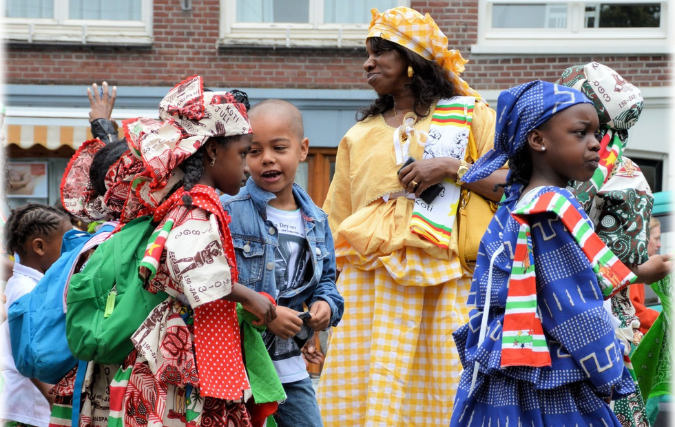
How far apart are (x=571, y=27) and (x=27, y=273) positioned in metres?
9.73

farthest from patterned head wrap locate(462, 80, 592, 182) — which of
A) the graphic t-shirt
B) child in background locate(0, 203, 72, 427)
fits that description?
child in background locate(0, 203, 72, 427)

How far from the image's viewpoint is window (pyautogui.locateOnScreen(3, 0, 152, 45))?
506 inches

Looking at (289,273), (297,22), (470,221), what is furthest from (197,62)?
(289,273)

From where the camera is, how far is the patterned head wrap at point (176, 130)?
3320 millimetres

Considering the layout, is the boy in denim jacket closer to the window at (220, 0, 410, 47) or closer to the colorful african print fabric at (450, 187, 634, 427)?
the colorful african print fabric at (450, 187, 634, 427)

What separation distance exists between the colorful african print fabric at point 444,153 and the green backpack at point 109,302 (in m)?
1.64

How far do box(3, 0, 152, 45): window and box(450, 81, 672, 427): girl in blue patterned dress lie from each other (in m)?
10.2

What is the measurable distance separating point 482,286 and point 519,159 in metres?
0.53

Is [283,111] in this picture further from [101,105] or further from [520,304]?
[101,105]

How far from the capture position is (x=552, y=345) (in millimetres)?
3209

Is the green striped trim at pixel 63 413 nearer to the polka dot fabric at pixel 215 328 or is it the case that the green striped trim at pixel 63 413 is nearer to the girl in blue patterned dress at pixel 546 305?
the polka dot fabric at pixel 215 328

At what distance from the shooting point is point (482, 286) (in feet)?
11.2

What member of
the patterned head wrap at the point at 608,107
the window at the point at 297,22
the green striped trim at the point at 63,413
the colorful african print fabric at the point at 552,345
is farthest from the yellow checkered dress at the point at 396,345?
the window at the point at 297,22

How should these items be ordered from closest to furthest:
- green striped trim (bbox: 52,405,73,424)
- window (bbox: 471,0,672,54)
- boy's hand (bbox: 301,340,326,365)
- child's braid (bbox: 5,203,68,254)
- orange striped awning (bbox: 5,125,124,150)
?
green striped trim (bbox: 52,405,73,424) → boy's hand (bbox: 301,340,326,365) → child's braid (bbox: 5,203,68,254) → orange striped awning (bbox: 5,125,124,150) → window (bbox: 471,0,672,54)
